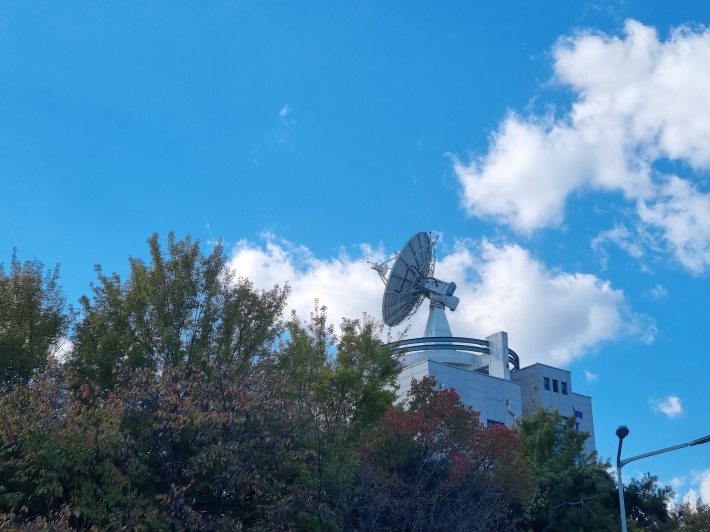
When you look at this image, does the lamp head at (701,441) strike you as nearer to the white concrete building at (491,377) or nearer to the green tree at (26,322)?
the green tree at (26,322)

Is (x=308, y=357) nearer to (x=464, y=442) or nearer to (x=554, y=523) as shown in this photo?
(x=464, y=442)

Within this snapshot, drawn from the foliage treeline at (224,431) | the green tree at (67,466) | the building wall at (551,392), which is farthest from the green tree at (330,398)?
the building wall at (551,392)

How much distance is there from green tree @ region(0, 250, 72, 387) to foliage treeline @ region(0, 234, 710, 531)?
1.7 inches

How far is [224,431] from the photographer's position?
16875mm

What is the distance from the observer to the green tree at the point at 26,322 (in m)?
21.7

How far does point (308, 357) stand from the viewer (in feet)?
91.0

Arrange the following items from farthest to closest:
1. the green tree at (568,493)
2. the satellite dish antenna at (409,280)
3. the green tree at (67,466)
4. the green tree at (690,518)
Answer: the satellite dish antenna at (409,280)
the green tree at (690,518)
the green tree at (568,493)
the green tree at (67,466)

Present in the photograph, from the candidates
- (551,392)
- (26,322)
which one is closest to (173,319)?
(26,322)

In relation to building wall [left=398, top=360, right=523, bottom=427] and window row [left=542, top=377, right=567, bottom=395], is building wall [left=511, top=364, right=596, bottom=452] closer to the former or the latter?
window row [left=542, top=377, right=567, bottom=395]

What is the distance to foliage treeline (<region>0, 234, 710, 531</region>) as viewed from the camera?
51.0 feet

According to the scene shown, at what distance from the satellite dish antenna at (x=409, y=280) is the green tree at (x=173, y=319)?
2903 cm

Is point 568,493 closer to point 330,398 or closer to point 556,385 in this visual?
point 330,398

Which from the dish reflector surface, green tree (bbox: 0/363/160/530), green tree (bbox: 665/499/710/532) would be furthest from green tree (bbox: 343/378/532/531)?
the dish reflector surface

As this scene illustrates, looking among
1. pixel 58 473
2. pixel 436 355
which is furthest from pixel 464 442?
pixel 436 355
